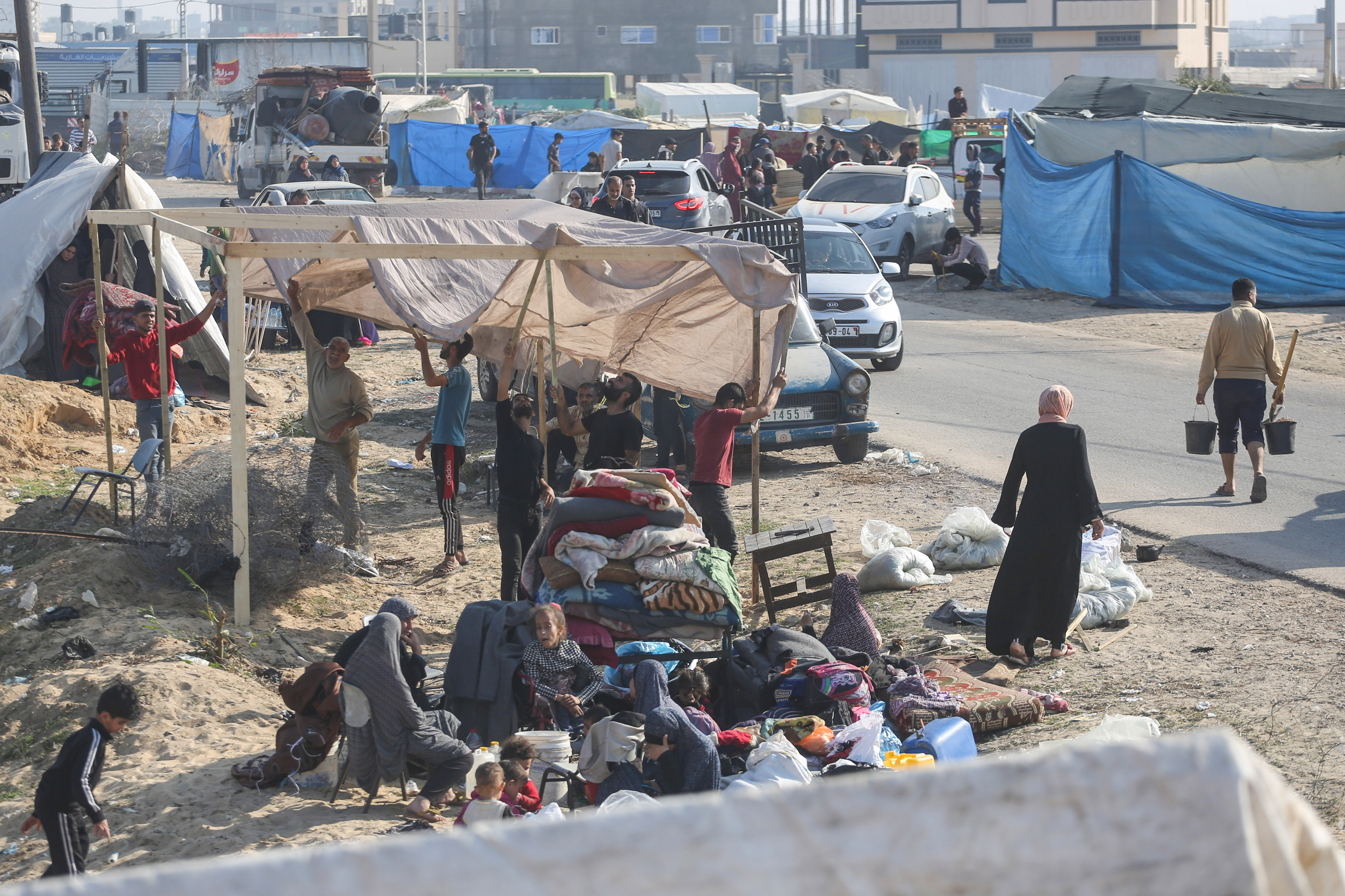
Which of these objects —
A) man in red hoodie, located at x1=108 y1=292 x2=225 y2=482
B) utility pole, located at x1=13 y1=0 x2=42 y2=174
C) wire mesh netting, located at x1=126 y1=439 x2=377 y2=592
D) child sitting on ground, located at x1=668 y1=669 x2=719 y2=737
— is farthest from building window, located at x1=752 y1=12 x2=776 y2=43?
child sitting on ground, located at x1=668 y1=669 x2=719 y2=737

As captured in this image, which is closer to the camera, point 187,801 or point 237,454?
point 187,801

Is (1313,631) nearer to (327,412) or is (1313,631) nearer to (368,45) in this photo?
(327,412)

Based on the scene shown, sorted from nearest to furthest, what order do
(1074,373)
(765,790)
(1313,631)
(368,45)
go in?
(765,790), (1313,631), (1074,373), (368,45)

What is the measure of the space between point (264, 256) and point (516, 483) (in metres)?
2.19

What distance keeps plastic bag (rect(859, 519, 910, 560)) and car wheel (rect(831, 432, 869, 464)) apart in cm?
260

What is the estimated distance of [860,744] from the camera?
5996 millimetres

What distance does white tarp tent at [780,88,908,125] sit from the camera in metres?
50.6

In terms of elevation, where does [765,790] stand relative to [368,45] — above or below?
below

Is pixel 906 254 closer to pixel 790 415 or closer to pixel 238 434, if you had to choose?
pixel 790 415

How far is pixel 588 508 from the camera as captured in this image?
7832 mm

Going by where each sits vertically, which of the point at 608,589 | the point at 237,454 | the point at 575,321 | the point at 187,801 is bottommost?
the point at 187,801

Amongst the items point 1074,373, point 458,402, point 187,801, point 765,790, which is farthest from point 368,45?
point 765,790

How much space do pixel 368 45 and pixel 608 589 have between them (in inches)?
1839

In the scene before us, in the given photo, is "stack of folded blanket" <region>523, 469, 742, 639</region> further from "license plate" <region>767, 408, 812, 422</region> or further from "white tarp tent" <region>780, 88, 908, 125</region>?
"white tarp tent" <region>780, 88, 908, 125</region>
